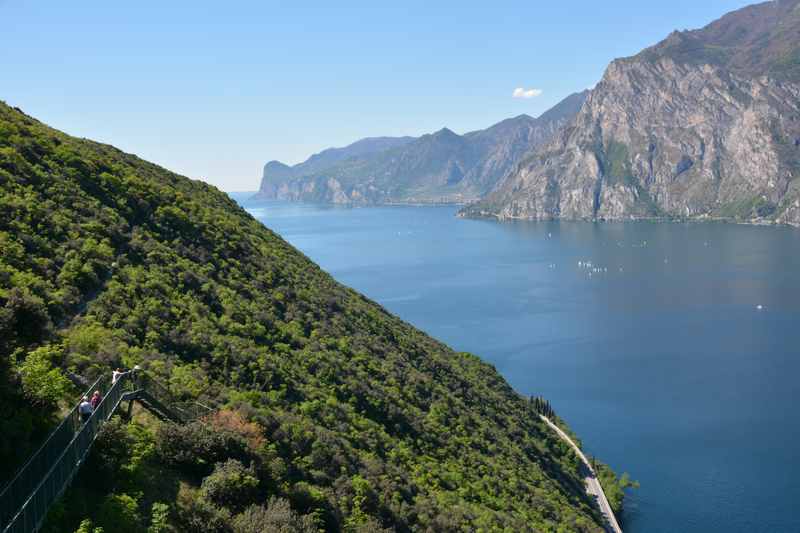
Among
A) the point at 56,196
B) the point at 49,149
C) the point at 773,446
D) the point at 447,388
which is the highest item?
the point at 49,149

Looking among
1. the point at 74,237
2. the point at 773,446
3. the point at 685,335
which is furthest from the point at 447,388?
the point at 685,335

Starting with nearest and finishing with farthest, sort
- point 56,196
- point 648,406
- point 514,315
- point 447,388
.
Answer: point 56,196
point 447,388
point 648,406
point 514,315

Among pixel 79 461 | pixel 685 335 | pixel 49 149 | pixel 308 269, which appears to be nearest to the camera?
pixel 79 461

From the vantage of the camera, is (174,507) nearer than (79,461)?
No

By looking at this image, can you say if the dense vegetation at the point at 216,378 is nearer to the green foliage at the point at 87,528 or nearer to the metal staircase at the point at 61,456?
the green foliage at the point at 87,528

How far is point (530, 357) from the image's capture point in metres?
143

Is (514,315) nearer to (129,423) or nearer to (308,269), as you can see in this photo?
(308,269)

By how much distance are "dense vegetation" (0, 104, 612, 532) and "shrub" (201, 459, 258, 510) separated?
5cm

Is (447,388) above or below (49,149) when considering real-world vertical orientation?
below

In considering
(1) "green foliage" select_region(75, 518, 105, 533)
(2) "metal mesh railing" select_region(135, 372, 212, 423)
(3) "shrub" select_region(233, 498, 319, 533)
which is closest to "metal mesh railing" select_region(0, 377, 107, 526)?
(1) "green foliage" select_region(75, 518, 105, 533)

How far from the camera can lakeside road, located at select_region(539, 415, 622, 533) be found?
68.4 m

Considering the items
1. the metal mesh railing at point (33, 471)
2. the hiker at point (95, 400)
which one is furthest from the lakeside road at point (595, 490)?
the metal mesh railing at point (33, 471)

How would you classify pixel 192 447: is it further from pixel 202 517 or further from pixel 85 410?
pixel 85 410

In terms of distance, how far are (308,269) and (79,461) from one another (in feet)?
161
